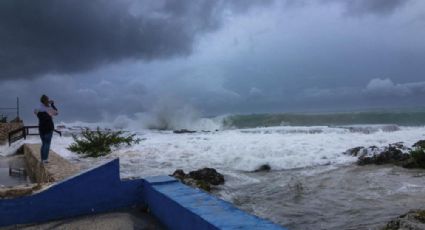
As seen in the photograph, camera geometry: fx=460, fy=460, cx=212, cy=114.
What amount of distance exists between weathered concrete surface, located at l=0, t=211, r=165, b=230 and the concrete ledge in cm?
13

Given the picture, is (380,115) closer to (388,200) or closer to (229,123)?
(229,123)

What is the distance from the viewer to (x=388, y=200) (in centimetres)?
822

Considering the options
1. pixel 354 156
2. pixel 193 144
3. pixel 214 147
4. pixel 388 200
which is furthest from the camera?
pixel 193 144

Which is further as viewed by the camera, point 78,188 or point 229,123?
point 229,123

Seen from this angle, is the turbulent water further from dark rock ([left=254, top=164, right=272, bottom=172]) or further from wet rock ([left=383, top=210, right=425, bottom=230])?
wet rock ([left=383, top=210, right=425, bottom=230])

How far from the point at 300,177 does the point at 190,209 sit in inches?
321

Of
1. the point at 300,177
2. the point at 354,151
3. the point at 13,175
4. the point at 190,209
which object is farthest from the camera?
the point at 354,151

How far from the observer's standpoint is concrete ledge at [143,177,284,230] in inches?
124

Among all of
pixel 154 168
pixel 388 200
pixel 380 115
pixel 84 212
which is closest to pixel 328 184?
pixel 388 200

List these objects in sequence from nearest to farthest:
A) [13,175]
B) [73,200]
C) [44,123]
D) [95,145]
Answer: [73,200]
[44,123]
[13,175]
[95,145]

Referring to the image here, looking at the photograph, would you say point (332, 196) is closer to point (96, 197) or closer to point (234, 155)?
point (96, 197)

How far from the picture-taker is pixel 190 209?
143 inches

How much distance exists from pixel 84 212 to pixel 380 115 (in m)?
43.7

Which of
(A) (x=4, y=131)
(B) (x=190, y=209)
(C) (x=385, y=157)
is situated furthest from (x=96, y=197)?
(A) (x=4, y=131)
